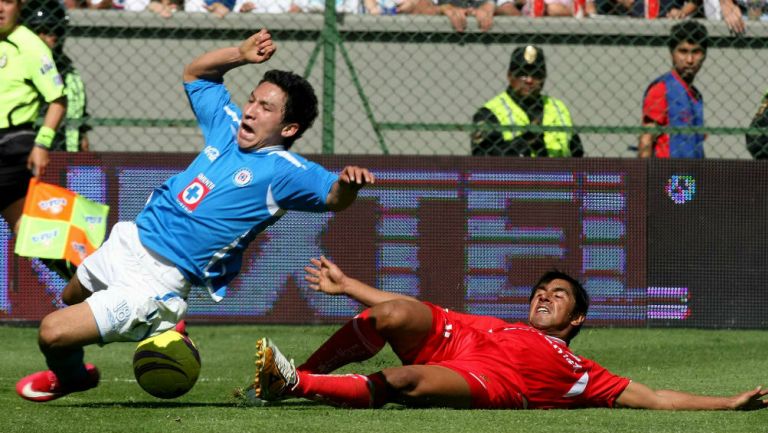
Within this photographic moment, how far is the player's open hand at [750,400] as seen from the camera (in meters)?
6.11

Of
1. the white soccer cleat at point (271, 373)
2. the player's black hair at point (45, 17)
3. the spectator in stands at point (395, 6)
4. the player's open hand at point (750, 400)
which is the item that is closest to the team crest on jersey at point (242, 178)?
the white soccer cleat at point (271, 373)


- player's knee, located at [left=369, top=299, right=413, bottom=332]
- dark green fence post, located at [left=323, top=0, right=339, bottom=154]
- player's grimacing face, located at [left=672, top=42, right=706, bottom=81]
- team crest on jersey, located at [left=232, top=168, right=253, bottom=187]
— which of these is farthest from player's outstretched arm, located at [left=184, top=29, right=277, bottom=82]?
player's grimacing face, located at [left=672, top=42, right=706, bottom=81]

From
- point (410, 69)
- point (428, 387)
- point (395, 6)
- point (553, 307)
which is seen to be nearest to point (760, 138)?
point (410, 69)

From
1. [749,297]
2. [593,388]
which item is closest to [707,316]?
[749,297]

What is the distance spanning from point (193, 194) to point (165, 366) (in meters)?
0.84

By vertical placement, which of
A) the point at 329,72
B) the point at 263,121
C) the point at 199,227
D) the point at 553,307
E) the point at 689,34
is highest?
the point at 689,34

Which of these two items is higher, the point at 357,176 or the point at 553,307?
the point at 357,176

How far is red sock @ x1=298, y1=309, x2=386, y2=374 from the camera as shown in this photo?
6320 mm

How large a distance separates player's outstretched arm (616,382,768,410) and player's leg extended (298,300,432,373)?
1.05 m

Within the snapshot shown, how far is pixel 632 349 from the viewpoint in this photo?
9367 millimetres

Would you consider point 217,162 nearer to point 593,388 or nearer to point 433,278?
point 593,388

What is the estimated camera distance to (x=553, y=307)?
677cm

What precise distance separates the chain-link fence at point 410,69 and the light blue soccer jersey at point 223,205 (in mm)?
4810

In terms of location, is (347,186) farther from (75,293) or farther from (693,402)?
(693,402)
